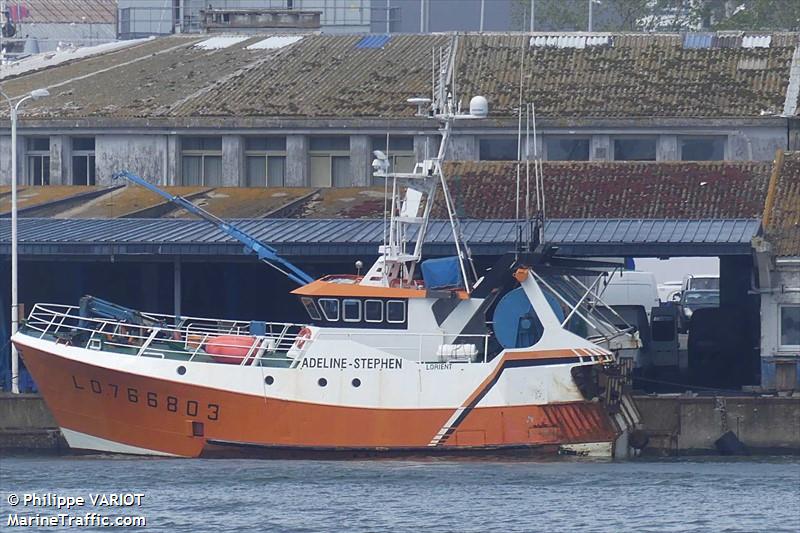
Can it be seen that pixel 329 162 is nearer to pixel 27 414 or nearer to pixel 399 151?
pixel 399 151

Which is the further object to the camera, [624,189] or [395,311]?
[624,189]

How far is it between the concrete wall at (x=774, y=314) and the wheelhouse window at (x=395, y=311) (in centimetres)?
931

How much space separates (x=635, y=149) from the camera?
5131 centimetres

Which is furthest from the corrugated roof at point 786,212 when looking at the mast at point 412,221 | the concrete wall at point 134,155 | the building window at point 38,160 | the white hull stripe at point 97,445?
the building window at point 38,160

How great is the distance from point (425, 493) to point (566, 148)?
69.0ft

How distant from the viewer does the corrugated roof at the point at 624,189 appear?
4466cm

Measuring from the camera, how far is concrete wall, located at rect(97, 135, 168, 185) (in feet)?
174

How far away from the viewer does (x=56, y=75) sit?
5941 centimetres

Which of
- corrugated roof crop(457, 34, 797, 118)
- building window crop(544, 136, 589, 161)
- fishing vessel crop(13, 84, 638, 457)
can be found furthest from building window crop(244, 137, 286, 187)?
fishing vessel crop(13, 84, 638, 457)

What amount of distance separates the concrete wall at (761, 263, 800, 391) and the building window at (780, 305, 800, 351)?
0.40ft

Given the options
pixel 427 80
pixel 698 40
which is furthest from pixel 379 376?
pixel 698 40

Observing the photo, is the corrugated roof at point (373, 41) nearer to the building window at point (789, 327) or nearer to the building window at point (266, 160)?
the building window at point (266, 160)

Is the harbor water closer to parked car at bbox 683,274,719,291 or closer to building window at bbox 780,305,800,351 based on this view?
building window at bbox 780,305,800,351

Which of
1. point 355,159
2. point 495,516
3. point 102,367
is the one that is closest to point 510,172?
point 355,159
